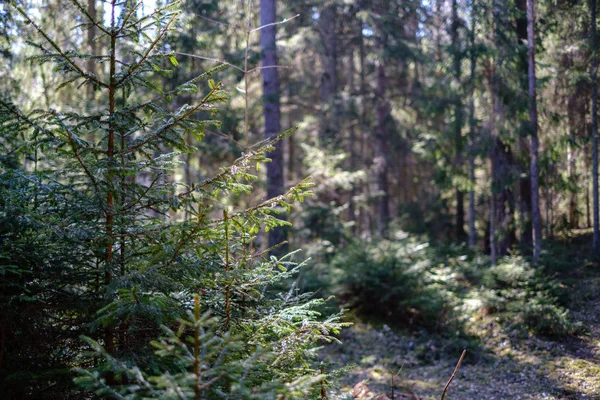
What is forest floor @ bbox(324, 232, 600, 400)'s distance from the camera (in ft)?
19.9

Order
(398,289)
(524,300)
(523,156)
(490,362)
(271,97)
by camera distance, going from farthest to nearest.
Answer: (523,156), (271,97), (398,289), (524,300), (490,362)

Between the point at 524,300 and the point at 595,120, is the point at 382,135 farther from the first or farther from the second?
the point at 524,300

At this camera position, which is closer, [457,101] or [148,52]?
[148,52]

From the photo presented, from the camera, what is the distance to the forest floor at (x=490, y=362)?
19.9 ft

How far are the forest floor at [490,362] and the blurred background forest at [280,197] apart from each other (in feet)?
0.17

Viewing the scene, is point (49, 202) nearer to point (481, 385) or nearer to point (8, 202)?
point (8, 202)

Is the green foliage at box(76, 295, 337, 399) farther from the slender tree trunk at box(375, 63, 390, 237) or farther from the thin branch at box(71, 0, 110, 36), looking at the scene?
the slender tree trunk at box(375, 63, 390, 237)

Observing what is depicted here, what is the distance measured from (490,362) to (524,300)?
5.76 ft

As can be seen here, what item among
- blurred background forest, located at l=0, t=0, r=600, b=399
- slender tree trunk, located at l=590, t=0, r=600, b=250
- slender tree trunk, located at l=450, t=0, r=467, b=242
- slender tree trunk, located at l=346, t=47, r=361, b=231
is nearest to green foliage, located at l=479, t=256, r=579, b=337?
blurred background forest, located at l=0, t=0, r=600, b=399

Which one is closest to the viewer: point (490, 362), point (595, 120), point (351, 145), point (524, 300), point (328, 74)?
point (490, 362)

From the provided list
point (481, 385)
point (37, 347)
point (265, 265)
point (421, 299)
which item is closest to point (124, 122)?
point (265, 265)

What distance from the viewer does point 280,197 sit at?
10.4 ft

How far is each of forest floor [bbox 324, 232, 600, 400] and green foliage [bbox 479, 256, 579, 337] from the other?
223mm

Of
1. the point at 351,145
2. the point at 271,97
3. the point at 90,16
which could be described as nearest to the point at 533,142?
the point at 271,97
